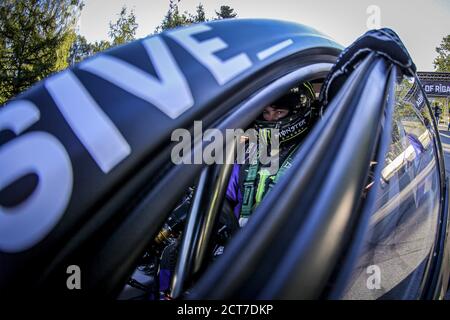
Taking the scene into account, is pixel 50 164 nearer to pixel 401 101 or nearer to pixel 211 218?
pixel 211 218

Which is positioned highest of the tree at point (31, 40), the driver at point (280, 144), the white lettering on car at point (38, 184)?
the tree at point (31, 40)

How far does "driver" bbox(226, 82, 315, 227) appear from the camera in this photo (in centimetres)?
219

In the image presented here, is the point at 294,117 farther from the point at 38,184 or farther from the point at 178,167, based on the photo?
the point at 38,184

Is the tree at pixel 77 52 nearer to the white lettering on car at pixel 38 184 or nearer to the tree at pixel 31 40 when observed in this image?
the tree at pixel 31 40

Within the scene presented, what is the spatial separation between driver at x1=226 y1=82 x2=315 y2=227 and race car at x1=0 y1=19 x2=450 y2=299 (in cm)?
95

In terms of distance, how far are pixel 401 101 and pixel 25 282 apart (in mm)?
1633

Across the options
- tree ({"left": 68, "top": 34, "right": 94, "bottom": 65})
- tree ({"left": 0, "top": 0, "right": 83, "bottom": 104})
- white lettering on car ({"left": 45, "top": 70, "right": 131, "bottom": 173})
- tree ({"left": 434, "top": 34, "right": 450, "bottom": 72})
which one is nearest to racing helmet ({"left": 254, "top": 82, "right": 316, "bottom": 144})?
white lettering on car ({"left": 45, "top": 70, "right": 131, "bottom": 173})

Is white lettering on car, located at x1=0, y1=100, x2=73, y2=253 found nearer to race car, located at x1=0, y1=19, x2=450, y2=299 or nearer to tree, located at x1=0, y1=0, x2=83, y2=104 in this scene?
race car, located at x1=0, y1=19, x2=450, y2=299

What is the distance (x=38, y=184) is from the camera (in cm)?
75

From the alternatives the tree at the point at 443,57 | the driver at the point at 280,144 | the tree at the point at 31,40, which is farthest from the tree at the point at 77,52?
the tree at the point at 443,57

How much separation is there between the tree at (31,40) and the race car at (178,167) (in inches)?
543

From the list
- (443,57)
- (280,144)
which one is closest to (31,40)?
(280,144)

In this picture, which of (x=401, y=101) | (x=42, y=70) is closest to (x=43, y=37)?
Answer: (x=42, y=70)

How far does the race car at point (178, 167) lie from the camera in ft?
2.28
